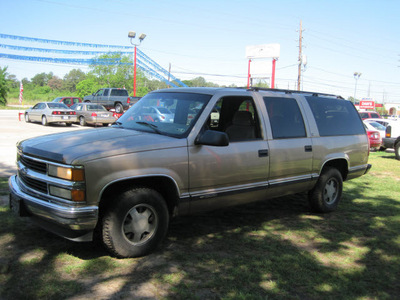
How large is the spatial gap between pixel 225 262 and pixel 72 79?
155 m

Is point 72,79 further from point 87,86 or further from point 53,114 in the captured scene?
point 53,114

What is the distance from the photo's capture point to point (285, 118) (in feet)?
17.5

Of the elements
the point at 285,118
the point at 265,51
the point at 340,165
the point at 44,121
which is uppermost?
the point at 265,51

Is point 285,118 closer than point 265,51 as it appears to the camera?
Yes

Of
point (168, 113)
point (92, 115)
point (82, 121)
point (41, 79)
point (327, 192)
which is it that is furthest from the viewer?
point (41, 79)

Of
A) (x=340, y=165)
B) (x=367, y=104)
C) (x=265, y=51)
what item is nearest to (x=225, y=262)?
(x=340, y=165)

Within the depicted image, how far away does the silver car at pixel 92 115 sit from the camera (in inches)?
859

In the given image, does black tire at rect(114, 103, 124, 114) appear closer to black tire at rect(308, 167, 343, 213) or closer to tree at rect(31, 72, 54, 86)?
black tire at rect(308, 167, 343, 213)

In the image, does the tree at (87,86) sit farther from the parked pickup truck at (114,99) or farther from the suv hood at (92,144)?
the suv hood at (92,144)

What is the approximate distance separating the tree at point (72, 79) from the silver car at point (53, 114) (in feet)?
417

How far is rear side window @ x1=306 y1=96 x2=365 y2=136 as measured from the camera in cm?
585

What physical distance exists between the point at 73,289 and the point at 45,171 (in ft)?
3.90

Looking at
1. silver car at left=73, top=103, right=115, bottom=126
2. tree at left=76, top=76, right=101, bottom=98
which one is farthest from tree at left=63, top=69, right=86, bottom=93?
silver car at left=73, top=103, right=115, bottom=126

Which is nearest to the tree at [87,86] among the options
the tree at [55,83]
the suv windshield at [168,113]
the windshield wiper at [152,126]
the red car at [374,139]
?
the tree at [55,83]
